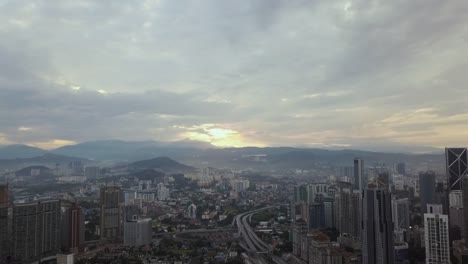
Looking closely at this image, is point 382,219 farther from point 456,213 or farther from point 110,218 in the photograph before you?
point 110,218

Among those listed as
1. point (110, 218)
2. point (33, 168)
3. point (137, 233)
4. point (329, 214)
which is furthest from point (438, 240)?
point (33, 168)

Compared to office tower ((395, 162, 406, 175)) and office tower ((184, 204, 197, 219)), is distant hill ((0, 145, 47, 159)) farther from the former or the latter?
office tower ((395, 162, 406, 175))

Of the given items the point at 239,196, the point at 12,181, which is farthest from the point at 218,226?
the point at 12,181

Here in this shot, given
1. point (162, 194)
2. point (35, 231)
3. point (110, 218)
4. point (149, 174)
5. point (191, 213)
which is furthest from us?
point (149, 174)

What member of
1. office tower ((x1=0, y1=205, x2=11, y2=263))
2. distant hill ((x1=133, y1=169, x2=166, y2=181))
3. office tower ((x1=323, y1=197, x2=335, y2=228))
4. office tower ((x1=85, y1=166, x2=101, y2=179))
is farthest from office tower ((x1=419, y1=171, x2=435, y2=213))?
office tower ((x1=85, y1=166, x2=101, y2=179))

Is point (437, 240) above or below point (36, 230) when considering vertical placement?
above

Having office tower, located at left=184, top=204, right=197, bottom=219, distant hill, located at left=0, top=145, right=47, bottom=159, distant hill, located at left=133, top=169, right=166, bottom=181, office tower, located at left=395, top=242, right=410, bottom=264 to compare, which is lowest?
office tower, located at left=184, top=204, right=197, bottom=219
